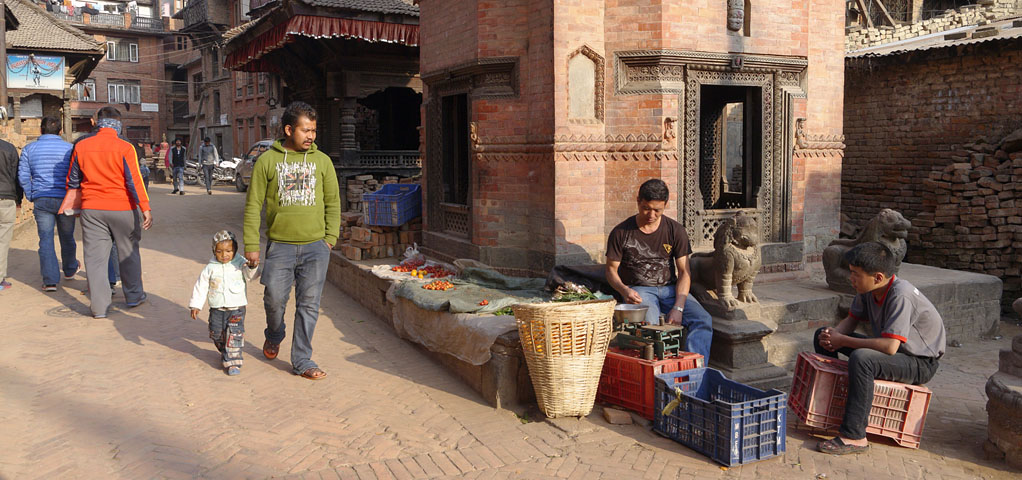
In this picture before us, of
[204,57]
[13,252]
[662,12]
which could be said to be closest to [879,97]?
[662,12]

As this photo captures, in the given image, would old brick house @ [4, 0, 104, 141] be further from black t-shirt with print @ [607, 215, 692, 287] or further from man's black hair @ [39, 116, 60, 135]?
black t-shirt with print @ [607, 215, 692, 287]

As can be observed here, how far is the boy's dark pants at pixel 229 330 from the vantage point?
640cm

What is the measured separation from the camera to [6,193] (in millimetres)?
9438

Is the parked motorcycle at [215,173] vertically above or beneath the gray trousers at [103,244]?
above

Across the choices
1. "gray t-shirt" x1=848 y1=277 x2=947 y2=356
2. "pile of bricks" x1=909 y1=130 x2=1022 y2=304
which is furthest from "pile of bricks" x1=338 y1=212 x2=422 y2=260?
"pile of bricks" x1=909 y1=130 x2=1022 y2=304

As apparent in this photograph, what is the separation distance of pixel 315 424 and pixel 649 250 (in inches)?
119

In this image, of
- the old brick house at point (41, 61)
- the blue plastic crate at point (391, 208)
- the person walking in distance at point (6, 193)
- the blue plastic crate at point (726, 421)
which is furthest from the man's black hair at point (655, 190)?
the old brick house at point (41, 61)

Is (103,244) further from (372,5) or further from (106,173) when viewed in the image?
(372,5)

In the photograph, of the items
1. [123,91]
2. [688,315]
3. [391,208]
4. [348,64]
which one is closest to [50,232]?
[391,208]

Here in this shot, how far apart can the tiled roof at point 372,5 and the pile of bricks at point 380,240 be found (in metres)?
5.71

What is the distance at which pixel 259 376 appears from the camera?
254 inches

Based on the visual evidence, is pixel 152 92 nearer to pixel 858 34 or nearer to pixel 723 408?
pixel 858 34

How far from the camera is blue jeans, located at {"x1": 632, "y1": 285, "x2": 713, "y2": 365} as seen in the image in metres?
6.12

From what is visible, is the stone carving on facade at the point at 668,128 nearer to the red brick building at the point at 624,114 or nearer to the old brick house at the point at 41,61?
the red brick building at the point at 624,114
